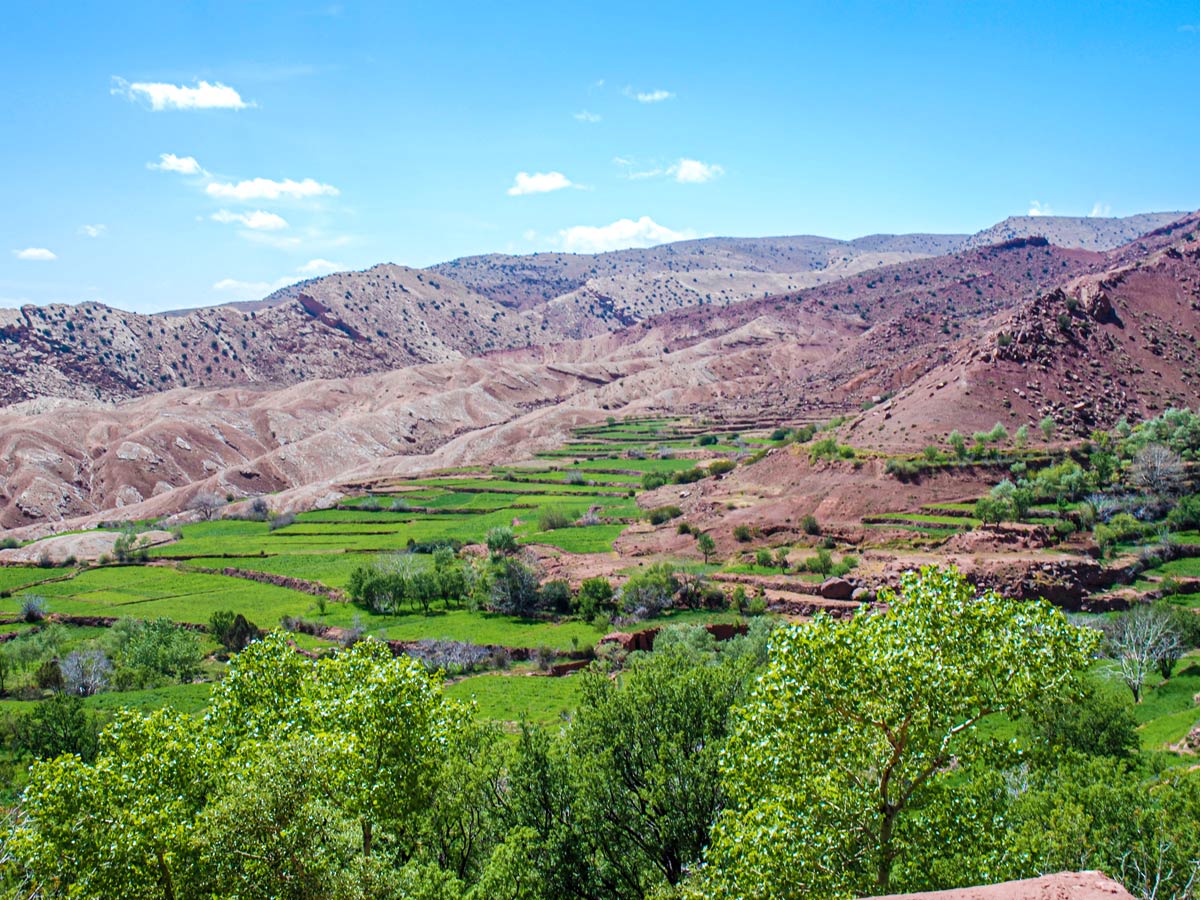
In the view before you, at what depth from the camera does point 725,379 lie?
16250 cm

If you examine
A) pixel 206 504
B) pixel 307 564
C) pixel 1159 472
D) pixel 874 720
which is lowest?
pixel 307 564

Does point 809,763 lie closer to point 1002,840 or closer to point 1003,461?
point 1002,840

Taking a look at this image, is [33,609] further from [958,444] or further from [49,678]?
[958,444]

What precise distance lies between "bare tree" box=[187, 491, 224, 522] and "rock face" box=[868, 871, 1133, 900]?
377 feet

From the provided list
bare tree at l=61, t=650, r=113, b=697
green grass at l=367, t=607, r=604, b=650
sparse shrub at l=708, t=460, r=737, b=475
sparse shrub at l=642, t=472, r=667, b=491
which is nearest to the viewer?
bare tree at l=61, t=650, r=113, b=697

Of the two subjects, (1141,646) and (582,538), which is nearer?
(1141,646)

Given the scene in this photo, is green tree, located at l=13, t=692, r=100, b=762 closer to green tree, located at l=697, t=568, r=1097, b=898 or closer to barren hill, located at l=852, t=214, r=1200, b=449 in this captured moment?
green tree, located at l=697, t=568, r=1097, b=898

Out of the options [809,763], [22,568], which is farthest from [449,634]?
[22,568]

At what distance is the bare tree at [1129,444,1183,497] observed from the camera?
68.4 m

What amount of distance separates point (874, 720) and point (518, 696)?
1510 inches

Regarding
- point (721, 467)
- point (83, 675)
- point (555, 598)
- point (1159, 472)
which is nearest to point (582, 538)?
point (555, 598)

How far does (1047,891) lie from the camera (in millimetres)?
10398

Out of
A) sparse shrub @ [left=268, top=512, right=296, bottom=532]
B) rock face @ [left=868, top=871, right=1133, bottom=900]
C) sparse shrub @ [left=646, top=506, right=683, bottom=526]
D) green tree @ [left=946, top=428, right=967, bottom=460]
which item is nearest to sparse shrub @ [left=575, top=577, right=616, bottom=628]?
sparse shrub @ [left=646, top=506, right=683, bottom=526]

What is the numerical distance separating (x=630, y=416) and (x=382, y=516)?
59.8m
